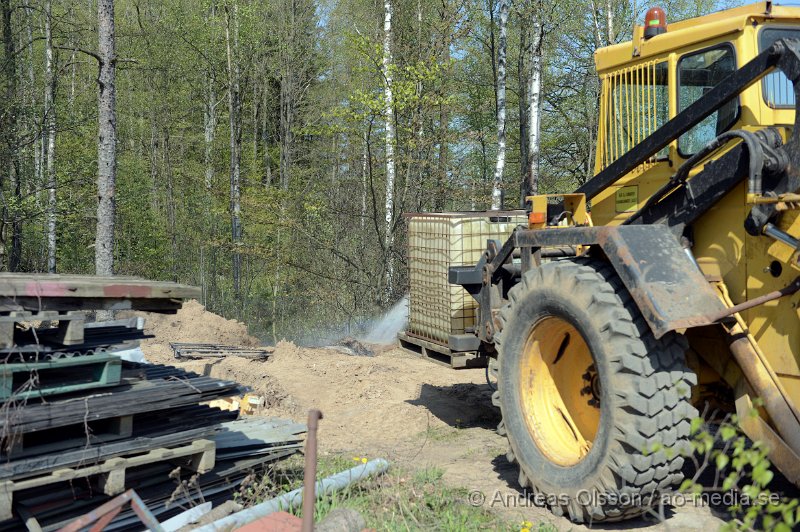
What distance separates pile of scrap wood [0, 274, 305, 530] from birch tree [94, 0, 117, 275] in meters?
7.01

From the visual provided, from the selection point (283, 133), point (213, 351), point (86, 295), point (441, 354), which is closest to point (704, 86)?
point (441, 354)

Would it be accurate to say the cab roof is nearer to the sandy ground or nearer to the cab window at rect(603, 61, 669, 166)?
the cab window at rect(603, 61, 669, 166)

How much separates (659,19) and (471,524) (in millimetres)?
3813

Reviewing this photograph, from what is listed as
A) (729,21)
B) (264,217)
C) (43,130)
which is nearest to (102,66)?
(43,130)

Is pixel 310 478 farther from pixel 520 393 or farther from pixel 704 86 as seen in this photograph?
pixel 704 86

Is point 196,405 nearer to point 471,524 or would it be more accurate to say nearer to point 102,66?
point 471,524

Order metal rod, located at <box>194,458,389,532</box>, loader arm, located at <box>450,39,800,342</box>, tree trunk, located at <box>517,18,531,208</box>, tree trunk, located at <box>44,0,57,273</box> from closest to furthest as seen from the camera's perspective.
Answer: loader arm, located at <box>450,39,800,342</box>
metal rod, located at <box>194,458,389,532</box>
tree trunk, located at <box>44,0,57,273</box>
tree trunk, located at <box>517,18,531,208</box>

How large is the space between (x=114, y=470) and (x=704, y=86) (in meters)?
4.56

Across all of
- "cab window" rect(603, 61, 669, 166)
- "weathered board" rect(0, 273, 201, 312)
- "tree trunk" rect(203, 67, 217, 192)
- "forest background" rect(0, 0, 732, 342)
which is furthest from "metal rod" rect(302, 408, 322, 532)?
"tree trunk" rect(203, 67, 217, 192)

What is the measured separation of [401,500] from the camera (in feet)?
15.6

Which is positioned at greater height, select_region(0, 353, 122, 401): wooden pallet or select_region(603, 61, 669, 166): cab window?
select_region(603, 61, 669, 166): cab window

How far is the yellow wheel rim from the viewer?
16.2ft

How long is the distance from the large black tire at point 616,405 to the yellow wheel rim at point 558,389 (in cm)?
8

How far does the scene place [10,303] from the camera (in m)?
4.18
